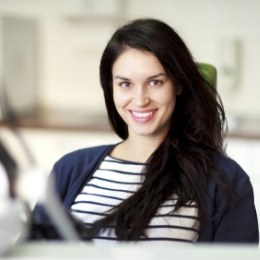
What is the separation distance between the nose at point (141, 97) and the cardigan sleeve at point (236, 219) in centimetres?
24

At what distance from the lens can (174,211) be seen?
1.05 metres

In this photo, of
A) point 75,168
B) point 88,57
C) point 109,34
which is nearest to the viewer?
point 75,168

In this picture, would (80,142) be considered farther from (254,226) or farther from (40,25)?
(254,226)

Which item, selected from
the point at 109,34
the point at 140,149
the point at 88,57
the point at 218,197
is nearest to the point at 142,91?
the point at 140,149

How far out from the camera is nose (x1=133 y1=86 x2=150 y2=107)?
1.10 metres

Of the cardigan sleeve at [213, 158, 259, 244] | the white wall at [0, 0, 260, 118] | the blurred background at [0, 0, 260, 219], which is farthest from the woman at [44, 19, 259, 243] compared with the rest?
the white wall at [0, 0, 260, 118]

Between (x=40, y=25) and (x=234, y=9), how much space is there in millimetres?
1096

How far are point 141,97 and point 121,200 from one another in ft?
0.70

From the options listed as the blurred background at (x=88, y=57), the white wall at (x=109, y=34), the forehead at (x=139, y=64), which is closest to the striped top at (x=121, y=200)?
the forehead at (x=139, y=64)

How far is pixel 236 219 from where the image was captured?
1.06 meters

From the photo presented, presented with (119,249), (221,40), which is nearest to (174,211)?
(119,249)

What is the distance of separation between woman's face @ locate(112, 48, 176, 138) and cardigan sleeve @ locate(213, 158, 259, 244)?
21cm

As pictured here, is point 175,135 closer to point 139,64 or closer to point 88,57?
point 139,64

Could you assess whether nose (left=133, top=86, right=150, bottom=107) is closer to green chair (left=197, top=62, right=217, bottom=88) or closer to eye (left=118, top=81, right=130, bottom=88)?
eye (left=118, top=81, right=130, bottom=88)
